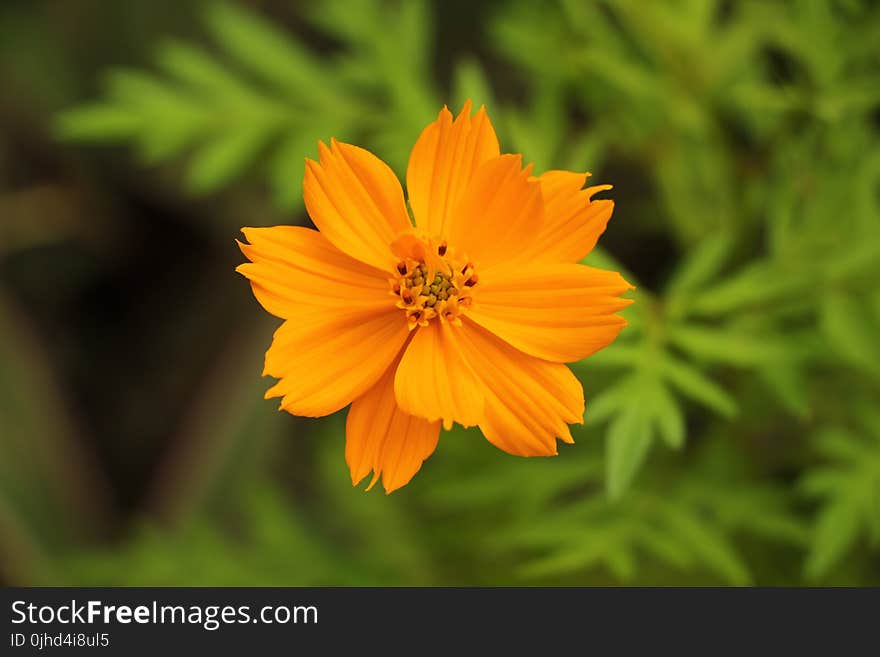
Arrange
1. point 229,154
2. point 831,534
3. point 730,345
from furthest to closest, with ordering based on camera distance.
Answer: point 229,154
point 831,534
point 730,345

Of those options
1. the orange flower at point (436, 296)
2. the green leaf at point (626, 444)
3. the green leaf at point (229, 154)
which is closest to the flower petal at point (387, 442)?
the orange flower at point (436, 296)

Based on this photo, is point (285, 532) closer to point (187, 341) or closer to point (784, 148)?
→ point (187, 341)

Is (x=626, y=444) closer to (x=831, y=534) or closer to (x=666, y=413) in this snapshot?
(x=666, y=413)

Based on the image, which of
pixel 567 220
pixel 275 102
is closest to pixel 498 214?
pixel 567 220

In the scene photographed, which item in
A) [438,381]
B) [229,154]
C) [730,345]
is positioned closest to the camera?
[438,381]

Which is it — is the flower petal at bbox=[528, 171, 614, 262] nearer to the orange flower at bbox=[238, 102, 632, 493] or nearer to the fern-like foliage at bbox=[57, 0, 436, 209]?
the orange flower at bbox=[238, 102, 632, 493]
